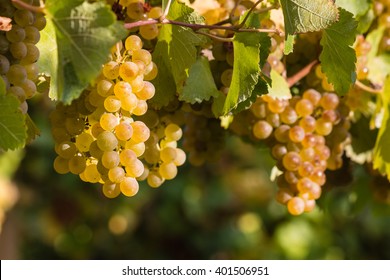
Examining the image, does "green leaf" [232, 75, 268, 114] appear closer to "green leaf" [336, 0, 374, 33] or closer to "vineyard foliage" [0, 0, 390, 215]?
"vineyard foliage" [0, 0, 390, 215]

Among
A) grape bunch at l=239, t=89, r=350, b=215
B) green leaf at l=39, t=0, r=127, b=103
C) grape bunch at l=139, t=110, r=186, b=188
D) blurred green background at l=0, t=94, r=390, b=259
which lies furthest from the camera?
blurred green background at l=0, t=94, r=390, b=259

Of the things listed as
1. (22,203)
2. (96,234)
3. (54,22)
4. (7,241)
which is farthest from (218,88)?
(96,234)

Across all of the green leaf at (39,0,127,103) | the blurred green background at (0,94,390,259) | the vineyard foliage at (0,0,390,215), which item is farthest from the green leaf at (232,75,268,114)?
the blurred green background at (0,94,390,259)

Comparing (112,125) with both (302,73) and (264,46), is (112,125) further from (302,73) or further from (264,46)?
(302,73)

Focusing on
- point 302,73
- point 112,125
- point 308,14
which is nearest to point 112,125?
point 112,125

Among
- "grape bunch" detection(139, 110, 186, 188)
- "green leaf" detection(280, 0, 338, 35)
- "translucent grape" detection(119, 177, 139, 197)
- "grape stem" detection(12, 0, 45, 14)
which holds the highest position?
Result: "grape stem" detection(12, 0, 45, 14)
